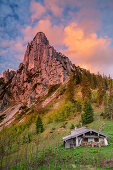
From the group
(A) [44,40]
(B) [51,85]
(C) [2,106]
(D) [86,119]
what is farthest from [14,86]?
(D) [86,119]

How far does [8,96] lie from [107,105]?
428 feet

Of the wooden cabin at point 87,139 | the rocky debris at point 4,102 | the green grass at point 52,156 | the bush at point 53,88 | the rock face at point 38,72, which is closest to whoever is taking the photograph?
the green grass at point 52,156

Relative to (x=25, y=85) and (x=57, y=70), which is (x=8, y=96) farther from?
(x=57, y=70)

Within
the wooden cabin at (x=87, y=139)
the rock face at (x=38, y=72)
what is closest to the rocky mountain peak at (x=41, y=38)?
the rock face at (x=38, y=72)

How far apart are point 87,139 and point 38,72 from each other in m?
129

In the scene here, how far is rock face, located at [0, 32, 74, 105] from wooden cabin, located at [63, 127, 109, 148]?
4035 inches

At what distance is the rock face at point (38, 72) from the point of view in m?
138

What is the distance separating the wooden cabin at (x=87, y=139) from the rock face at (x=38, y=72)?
10249 cm

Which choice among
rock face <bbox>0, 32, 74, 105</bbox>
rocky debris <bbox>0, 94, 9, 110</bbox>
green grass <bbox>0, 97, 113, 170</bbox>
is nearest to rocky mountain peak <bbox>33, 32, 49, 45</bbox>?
rock face <bbox>0, 32, 74, 105</bbox>

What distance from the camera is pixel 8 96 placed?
15388 cm

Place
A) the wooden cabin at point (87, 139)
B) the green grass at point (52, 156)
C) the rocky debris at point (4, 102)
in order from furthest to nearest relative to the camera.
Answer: the rocky debris at point (4, 102) → the wooden cabin at point (87, 139) → the green grass at point (52, 156)

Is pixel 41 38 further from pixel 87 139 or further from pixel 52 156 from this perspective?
pixel 52 156

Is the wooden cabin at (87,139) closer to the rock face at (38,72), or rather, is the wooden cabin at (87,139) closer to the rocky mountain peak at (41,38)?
the rock face at (38,72)

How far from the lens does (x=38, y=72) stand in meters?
151
